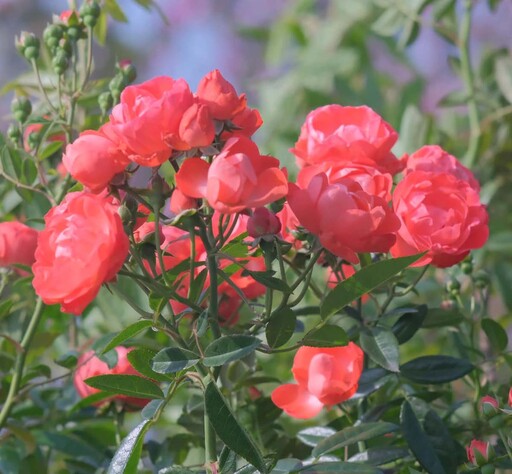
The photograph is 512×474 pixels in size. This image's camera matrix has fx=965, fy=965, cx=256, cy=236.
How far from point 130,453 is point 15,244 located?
30 centimetres

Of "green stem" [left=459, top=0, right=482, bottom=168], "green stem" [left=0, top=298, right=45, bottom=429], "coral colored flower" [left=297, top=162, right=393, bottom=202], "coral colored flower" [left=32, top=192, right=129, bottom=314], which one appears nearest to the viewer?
"coral colored flower" [left=32, top=192, right=129, bottom=314]

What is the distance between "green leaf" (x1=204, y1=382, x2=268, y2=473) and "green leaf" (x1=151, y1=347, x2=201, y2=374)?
23 mm

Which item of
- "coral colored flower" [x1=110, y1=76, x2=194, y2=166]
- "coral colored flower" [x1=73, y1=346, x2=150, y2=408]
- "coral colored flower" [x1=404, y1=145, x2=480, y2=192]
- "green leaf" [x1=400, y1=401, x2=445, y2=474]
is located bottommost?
"coral colored flower" [x1=73, y1=346, x2=150, y2=408]

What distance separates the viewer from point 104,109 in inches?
34.7

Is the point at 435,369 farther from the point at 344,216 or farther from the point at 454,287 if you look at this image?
the point at 344,216

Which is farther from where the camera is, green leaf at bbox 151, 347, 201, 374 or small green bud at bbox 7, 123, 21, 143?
small green bud at bbox 7, 123, 21, 143

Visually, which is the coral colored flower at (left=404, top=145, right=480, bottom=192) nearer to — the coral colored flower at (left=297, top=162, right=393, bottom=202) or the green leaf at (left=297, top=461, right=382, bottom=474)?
the coral colored flower at (left=297, top=162, right=393, bottom=202)

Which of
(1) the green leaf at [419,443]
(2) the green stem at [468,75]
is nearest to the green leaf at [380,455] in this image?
(1) the green leaf at [419,443]

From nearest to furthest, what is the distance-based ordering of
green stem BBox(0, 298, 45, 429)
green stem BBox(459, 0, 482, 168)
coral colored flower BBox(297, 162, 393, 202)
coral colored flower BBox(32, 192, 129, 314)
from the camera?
coral colored flower BBox(32, 192, 129, 314), coral colored flower BBox(297, 162, 393, 202), green stem BBox(0, 298, 45, 429), green stem BBox(459, 0, 482, 168)

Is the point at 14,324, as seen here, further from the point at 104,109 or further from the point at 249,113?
the point at 249,113

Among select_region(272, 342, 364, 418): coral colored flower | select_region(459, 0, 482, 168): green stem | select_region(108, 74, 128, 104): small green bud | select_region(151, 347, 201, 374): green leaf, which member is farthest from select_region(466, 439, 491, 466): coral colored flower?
select_region(459, 0, 482, 168): green stem

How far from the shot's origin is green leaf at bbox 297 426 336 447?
0.80m

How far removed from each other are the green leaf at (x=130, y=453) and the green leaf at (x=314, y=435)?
0.19 meters

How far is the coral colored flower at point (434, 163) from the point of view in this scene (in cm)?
79
